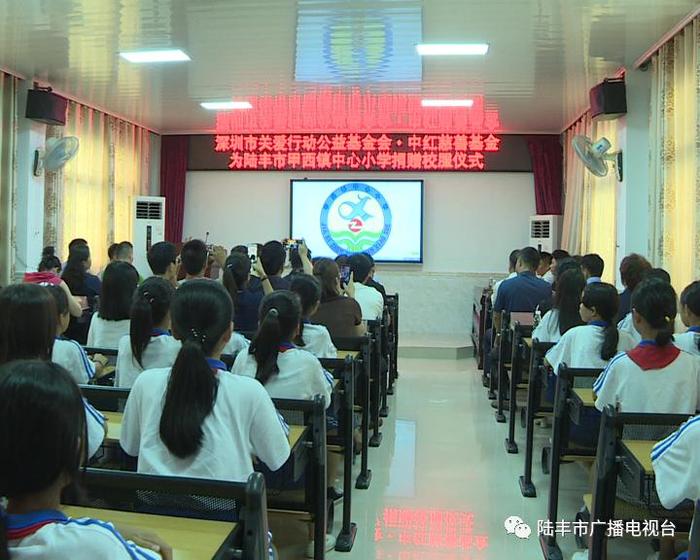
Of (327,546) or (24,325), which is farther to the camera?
(327,546)

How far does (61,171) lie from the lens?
24.4ft

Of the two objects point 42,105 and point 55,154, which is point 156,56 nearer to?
point 42,105

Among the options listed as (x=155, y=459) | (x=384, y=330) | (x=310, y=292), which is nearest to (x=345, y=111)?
(x=384, y=330)

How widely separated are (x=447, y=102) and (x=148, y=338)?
556 cm

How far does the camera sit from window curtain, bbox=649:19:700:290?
4.70 meters

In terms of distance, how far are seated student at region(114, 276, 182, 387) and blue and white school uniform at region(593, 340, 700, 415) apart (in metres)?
1.63

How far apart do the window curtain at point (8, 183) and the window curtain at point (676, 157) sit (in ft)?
18.5

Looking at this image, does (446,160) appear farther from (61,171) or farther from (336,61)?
(61,171)

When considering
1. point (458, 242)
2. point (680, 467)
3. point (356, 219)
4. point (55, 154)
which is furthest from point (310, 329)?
point (458, 242)

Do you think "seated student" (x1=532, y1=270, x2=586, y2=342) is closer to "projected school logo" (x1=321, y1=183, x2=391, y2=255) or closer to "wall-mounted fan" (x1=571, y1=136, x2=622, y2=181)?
"wall-mounted fan" (x1=571, y1=136, x2=622, y2=181)

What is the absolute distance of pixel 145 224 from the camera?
8867 mm

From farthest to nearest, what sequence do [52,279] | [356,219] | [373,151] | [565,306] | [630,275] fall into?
[356,219] → [373,151] → [52,279] → [630,275] → [565,306]

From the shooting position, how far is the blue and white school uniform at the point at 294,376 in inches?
101

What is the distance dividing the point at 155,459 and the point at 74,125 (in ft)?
22.3
